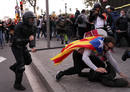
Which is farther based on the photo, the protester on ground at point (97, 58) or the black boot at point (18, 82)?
the black boot at point (18, 82)

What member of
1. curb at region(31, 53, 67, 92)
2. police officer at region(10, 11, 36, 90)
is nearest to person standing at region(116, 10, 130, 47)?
curb at region(31, 53, 67, 92)

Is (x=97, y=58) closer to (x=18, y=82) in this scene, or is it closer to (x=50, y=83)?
(x=50, y=83)

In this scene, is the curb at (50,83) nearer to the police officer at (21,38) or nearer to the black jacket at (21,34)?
the police officer at (21,38)

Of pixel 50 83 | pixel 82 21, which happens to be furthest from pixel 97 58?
pixel 82 21

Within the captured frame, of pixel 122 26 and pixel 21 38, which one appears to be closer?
pixel 21 38

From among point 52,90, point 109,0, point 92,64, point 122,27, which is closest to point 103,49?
point 92,64

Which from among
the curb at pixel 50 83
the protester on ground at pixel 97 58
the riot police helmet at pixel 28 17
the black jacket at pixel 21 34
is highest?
the riot police helmet at pixel 28 17

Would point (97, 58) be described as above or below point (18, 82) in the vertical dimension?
above

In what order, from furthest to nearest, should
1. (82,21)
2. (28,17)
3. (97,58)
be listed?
(82,21)
(97,58)
(28,17)

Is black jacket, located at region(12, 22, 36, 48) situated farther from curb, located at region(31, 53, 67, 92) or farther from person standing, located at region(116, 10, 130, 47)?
person standing, located at region(116, 10, 130, 47)

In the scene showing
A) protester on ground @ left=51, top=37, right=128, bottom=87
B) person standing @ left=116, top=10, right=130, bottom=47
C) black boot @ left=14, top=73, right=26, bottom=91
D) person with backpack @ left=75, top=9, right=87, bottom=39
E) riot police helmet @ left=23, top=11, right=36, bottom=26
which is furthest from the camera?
person with backpack @ left=75, top=9, right=87, bottom=39

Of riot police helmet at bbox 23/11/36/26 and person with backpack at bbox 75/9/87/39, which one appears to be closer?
riot police helmet at bbox 23/11/36/26

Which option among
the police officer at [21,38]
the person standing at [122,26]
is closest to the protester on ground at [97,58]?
the police officer at [21,38]

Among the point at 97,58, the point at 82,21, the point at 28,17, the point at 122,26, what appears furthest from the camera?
the point at 82,21
